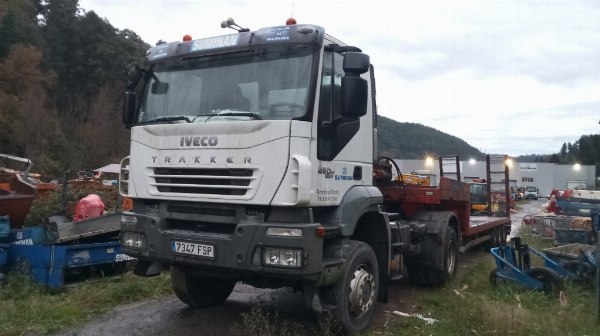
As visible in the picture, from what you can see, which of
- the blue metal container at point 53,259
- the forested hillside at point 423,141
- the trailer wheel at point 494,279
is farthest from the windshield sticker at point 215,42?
the forested hillside at point 423,141

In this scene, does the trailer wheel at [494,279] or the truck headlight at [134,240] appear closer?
the truck headlight at [134,240]

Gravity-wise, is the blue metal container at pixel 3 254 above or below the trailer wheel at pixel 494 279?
above

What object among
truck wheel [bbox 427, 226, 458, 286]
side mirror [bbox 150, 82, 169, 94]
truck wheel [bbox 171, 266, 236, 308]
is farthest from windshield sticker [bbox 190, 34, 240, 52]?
truck wheel [bbox 427, 226, 458, 286]

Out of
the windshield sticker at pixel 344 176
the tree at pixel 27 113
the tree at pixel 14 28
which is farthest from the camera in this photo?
the tree at pixel 14 28

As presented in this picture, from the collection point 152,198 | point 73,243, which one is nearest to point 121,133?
point 73,243

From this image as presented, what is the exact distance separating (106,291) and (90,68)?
183 ft

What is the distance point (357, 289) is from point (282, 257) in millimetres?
1151

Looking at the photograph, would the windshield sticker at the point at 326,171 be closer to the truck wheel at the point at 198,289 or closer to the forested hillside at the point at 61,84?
the truck wheel at the point at 198,289

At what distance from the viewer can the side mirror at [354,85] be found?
16.7ft

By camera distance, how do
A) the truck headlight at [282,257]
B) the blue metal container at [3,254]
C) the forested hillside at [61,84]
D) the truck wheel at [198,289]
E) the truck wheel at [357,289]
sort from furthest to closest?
the forested hillside at [61,84]
the blue metal container at [3,254]
the truck wheel at [198,289]
the truck wheel at [357,289]
the truck headlight at [282,257]

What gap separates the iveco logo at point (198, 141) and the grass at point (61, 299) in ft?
8.80

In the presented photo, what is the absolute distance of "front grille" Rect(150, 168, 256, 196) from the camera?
5082 millimetres

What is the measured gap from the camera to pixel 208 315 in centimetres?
677

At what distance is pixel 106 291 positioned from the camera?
24.4ft
